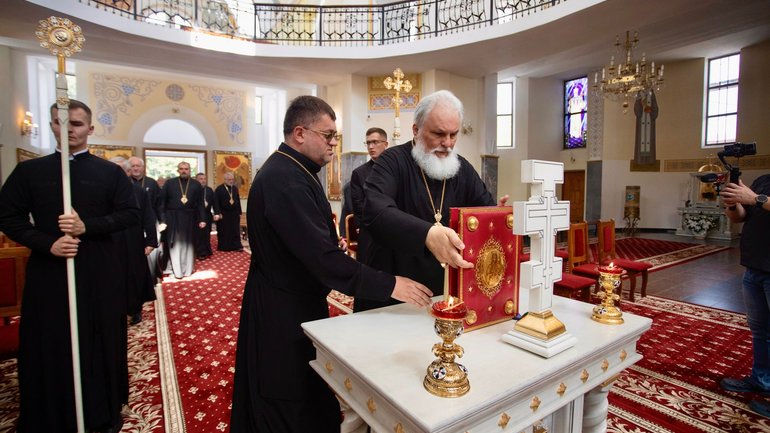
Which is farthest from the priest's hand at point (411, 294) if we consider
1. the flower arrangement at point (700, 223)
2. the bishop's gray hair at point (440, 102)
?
the flower arrangement at point (700, 223)

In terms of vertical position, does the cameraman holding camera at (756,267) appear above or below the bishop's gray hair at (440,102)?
below

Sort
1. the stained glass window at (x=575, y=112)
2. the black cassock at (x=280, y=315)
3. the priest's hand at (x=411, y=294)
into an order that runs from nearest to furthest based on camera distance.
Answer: the priest's hand at (x=411, y=294) < the black cassock at (x=280, y=315) < the stained glass window at (x=575, y=112)

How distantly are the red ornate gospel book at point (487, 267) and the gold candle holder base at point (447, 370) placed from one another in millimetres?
338

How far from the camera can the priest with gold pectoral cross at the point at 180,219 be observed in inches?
275

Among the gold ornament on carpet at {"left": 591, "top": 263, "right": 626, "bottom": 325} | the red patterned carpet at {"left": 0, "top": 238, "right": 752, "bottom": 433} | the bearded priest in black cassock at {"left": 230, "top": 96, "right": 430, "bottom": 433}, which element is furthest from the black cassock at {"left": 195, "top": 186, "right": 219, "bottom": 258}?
the gold ornament on carpet at {"left": 591, "top": 263, "right": 626, "bottom": 325}

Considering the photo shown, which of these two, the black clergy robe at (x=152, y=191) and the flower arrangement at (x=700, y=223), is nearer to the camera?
the black clergy robe at (x=152, y=191)

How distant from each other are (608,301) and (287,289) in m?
1.28

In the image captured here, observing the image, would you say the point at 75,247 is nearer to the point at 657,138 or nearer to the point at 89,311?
the point at 89,311

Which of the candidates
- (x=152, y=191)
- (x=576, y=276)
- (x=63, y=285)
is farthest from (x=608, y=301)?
(x=152, y=191)

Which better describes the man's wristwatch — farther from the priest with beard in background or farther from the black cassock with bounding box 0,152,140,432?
the black cassock with bounding box 0,152,140,432

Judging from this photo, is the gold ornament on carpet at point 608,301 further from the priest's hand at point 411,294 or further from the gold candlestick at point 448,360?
the gold candlestick at point 448,360

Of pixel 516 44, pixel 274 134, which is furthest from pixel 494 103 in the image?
pixel 274 134

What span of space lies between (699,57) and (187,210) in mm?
16749

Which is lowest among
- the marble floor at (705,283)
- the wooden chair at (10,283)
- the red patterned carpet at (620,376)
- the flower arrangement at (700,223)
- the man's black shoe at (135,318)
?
the marble floor at (705,283)
